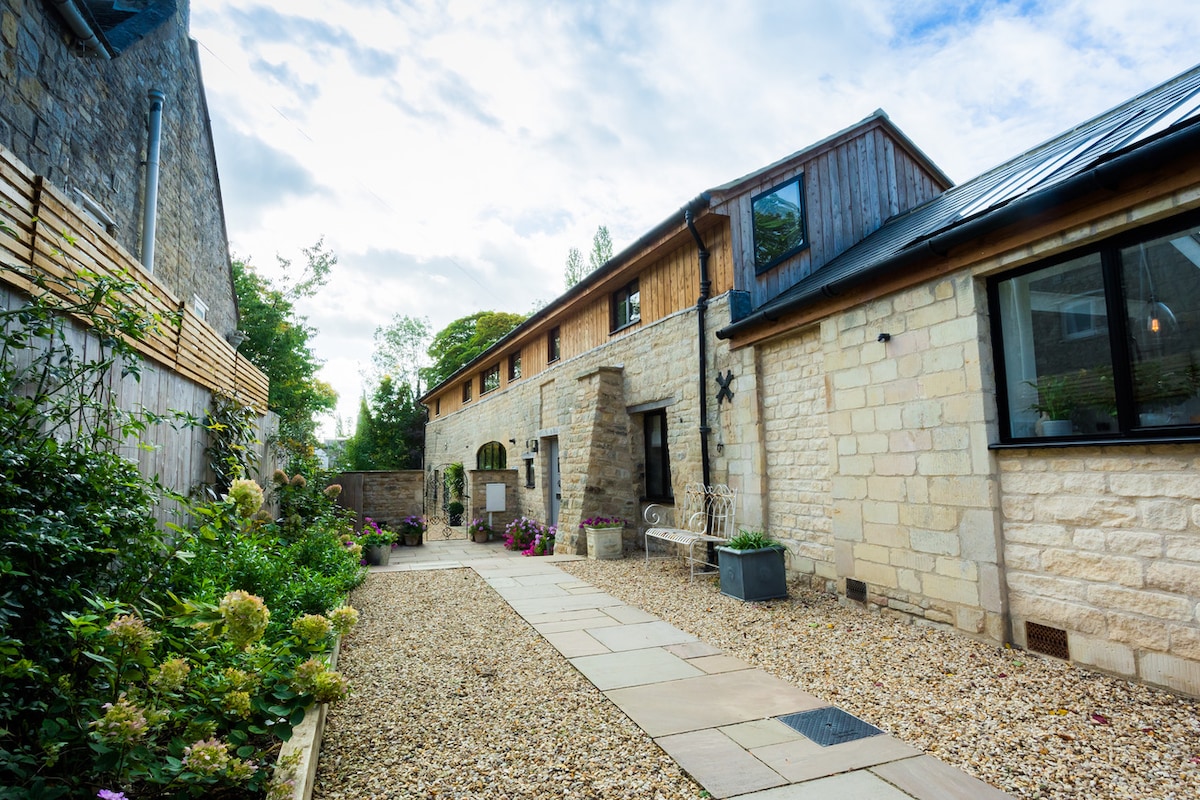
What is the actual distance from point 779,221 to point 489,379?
11701 millimetres

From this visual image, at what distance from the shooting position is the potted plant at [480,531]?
41.8ft

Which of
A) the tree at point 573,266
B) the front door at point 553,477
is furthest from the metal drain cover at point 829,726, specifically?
the tree at point 573,266

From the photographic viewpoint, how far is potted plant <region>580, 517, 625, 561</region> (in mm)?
8641

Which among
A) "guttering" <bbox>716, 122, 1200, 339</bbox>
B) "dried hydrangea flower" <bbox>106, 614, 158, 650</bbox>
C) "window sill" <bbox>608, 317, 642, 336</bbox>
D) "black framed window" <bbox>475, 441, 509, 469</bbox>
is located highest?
"window sill" <bbox>608, 317, 642, 336</bbox>

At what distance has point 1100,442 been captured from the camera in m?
3.54

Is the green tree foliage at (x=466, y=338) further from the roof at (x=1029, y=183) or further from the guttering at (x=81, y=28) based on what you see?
the roof at (x=1029, y=183)

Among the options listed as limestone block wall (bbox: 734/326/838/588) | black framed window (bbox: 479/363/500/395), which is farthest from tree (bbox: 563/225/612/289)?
limestone block wall (bbox: 734/326/838/588)

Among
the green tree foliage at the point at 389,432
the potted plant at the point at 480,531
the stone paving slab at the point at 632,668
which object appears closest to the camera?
the stone paving slab at the point at 632,668

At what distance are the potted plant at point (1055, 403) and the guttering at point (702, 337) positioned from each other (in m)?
3.89

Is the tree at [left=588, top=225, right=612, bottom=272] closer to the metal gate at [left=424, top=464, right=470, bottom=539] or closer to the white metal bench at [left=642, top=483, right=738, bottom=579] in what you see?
the metal gate at [left=424, top=464, right=470, bottom=539]

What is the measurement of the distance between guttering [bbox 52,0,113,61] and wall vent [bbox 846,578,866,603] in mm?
8079

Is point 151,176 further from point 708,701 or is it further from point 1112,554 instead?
point 1112,554

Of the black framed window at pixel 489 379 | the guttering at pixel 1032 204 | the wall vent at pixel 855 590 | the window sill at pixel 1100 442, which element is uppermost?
the black framed window at pixel 489 379

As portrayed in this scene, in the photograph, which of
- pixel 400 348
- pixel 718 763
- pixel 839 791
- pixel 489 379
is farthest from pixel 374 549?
pixel 400 348
